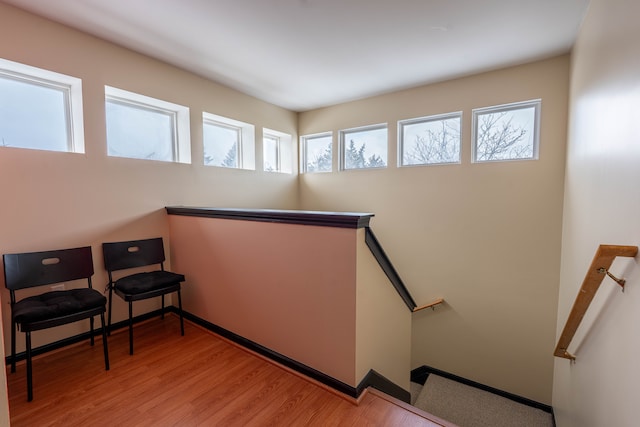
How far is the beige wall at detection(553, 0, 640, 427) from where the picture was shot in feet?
3.90

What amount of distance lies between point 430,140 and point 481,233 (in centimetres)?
133

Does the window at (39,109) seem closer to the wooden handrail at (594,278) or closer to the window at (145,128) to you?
the window at (145,128)

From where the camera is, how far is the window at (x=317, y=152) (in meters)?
4.56

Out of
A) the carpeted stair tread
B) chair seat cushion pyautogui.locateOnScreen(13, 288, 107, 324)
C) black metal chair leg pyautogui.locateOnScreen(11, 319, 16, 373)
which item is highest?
chair seat cushion pyautogui.locateOnScreen(13, 288, 107, 324)

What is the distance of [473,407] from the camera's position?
10.6 feet

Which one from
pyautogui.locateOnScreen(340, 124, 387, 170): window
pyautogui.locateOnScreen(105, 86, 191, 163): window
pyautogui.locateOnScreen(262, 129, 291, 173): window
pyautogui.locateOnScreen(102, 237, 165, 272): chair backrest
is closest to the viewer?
pyautogui.locateOnScreen(102, 237, 165, 272): chair backrest

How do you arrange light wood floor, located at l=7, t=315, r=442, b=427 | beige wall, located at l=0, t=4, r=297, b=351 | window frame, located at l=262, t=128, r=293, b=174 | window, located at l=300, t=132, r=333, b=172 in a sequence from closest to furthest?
light wood floor, located at l=7, t=315, r=442, b=427, beige wall, located at l=0, t=4, r=297, b=351, window, located at l=300, t=132, r=333, b=172, window frame, located at l=262, t=128, r=293, b=174

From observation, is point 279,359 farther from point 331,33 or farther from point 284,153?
point 284,153

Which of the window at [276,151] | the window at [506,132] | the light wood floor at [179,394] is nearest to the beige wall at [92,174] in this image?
the light wood floor at [179,394]

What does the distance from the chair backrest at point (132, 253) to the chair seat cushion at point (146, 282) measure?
0.67 ft

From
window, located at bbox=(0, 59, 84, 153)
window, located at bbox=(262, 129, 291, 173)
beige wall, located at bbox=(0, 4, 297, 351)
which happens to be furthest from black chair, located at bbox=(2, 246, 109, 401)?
window, located at bbox=(262, 129, 291, 173)

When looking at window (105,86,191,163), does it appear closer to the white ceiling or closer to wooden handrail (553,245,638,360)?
the white ceiling

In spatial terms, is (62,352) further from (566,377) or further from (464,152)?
(464,152)

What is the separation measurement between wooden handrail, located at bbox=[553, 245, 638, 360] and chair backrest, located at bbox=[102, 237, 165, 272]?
3.23m
